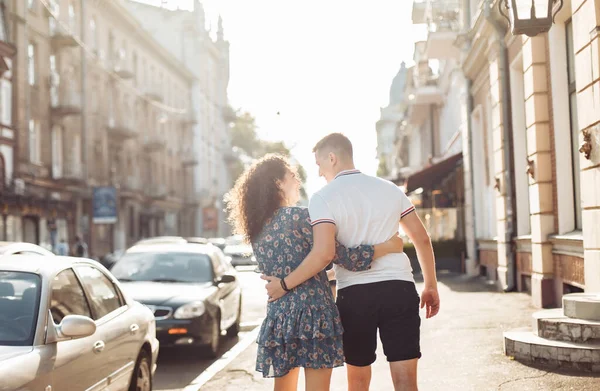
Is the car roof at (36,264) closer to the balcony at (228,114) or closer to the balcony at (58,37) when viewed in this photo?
the balcony at (58,37)

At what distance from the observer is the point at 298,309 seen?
4324 mm

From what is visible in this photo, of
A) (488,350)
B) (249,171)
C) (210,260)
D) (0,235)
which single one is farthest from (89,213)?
(249,171)

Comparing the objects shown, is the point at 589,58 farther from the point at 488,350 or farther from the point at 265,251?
→ the point at 265,251

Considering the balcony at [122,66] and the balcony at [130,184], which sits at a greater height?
the balcony at [122,66]

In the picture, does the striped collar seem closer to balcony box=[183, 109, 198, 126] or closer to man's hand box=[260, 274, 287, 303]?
man's hand box=[260, 274, 287, 303]

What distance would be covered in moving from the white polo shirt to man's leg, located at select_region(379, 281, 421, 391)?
0.29 feet

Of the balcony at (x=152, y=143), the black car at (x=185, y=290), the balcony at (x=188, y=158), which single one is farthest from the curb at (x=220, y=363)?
the balcony at (x=188, y=158)

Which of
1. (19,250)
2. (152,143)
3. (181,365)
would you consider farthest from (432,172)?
(152,143)

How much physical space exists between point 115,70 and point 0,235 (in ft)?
57.4

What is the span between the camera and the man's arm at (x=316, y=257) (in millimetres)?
4246

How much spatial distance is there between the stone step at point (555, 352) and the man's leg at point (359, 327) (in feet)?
11.3

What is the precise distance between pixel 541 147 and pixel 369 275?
891 cm

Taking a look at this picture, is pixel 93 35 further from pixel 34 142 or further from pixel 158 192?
pixel 158 192

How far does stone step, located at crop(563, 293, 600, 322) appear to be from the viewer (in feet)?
25.2
